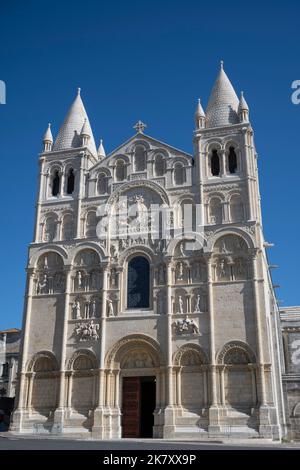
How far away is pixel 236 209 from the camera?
2945cm

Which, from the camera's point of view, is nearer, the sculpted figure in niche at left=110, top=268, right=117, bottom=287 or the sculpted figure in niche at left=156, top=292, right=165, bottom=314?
the sculpted figure in niche at left=156, top=292, right=165, bottom=314

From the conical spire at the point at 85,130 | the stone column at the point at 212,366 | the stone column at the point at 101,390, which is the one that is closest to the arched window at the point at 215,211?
the stone column at the point at 212,366

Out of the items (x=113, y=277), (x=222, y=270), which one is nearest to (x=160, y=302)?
(x=113, y=277)

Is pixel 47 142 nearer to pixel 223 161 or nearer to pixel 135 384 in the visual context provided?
pixel 223 161

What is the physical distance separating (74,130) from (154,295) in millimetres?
13592

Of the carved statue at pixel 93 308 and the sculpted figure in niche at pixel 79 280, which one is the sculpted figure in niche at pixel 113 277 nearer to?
the carved statue at pixel 93 308

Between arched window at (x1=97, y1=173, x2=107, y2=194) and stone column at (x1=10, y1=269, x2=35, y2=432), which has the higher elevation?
arched window at (x1=97, y1=173, x2=107, y2=194)

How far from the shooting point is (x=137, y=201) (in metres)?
31.2

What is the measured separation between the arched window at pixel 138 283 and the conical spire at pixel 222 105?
32.5 ft

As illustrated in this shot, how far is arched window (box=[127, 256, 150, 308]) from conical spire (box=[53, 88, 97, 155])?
30.7 feet

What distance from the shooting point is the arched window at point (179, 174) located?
31122mm

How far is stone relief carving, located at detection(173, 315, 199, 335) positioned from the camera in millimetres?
27094

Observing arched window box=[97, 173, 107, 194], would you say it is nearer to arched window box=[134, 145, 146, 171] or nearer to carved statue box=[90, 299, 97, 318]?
arched window box=[134, 145, 146, 171]

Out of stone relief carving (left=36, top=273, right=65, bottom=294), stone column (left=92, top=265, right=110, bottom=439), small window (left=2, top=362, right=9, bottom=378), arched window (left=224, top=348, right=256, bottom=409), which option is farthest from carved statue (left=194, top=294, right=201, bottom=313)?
small window (left=2, top=362, right=9, bottom=378)
